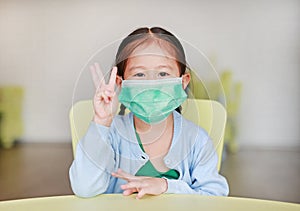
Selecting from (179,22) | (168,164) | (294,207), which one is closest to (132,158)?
(168,164)

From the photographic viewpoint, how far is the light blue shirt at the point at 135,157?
911 mm

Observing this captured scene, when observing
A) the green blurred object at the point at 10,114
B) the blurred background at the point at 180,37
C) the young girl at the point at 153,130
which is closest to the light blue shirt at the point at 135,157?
the young girl at the point at 153,130

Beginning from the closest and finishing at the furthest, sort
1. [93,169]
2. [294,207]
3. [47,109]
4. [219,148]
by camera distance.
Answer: [294,207], [93,169], [219,148], [47,109]

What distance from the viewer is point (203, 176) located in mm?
963

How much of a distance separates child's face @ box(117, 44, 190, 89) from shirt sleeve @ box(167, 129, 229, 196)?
0.49 feet

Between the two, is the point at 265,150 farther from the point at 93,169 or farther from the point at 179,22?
the point at 93,169

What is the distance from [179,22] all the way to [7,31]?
34.4 inches

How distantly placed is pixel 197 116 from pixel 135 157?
0.17 m

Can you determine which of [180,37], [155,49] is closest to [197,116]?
[155,49]

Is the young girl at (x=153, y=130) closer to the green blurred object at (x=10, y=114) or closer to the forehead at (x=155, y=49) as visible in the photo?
the forehead at (x=155, y=49)

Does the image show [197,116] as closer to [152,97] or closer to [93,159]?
[152,97]

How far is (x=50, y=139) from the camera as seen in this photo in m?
2.53

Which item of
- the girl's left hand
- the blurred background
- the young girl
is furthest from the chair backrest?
the blurred background

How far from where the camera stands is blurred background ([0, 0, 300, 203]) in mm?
2395
